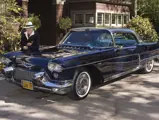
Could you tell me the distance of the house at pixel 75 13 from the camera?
17.1 meters

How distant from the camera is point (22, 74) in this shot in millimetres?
5879

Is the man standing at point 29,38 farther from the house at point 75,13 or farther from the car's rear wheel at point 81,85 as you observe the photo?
the house at point 75,13

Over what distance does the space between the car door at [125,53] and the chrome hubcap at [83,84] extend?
3.17 feet

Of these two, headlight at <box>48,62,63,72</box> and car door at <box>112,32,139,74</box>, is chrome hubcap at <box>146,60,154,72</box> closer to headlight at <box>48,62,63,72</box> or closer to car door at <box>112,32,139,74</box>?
car door at <box>112,32,139,74</box>

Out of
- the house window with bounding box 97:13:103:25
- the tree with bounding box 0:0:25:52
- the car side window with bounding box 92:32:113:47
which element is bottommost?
the car side window with bounding box 92:32:113:47

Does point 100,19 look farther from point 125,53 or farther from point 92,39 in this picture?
point 92,39

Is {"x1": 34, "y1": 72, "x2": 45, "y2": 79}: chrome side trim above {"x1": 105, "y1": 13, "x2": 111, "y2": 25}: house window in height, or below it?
below

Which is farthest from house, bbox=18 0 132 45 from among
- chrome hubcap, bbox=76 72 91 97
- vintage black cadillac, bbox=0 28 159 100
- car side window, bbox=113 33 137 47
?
chrome hubcap, bbox=76 72 91 97

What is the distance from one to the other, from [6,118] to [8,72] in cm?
141

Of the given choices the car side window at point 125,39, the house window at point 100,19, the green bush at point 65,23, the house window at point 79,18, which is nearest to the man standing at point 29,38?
the car side window at point 125,39

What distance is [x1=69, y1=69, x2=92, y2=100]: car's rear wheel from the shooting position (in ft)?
19.0

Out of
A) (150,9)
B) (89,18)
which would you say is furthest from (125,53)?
(150,9)

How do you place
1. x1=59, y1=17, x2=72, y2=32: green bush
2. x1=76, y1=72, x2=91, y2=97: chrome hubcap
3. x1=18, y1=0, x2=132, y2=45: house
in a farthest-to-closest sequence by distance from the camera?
x1=18, y1=0, x2=132, y2=45: house
x1=59, y1=17, x2=72, y2=32: green bush
x1=76, y1=72, x2=91, y2=97: chrome hubcap

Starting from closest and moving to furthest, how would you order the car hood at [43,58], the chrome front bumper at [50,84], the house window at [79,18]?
1. the chrome front bumper at [50,84]
2. the car hood at [43,58]
3. the house window at [79,18]
